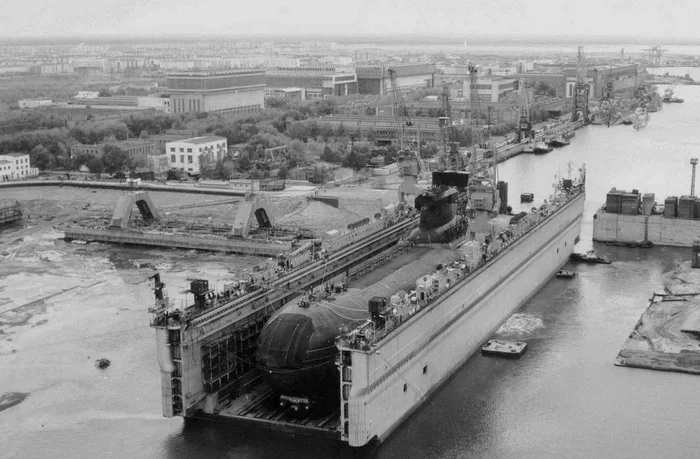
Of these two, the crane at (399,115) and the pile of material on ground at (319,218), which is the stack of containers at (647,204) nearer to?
the pile of material on ground at (319,218)

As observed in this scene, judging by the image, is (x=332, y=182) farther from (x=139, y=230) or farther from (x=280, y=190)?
(x=139, y=230)

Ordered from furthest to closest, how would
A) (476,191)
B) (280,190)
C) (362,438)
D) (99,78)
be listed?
1. (99,78)
2. (280,190)
3. (476,191)
4. (362,438)

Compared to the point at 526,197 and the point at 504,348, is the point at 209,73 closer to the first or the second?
the point at 526,197

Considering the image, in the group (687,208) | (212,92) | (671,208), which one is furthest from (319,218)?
(212,92)

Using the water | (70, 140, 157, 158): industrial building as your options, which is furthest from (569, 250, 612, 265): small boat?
(70, 140, 157, 158): industrial building

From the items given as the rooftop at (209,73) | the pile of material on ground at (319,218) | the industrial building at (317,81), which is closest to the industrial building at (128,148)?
the pile of material on ground at (319,218)

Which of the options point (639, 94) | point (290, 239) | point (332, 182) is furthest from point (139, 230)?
point (639, 94)
